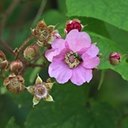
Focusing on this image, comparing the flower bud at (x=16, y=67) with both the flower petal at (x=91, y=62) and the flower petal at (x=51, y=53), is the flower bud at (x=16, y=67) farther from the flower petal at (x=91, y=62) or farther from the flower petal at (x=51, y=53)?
the flower petal at (x=91, y=62)

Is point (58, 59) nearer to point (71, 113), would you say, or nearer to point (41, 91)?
point (41, 91)

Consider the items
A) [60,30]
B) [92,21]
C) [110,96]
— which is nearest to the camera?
[60,30]

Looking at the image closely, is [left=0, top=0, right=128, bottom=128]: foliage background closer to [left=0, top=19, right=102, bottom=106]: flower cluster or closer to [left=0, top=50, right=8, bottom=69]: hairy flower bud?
[left=0, top=19, right=102, bottom=106]: flower cluster

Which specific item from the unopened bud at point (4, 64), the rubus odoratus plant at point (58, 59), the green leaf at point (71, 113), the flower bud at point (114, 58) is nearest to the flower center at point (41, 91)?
the rubus odoratus plant at point (58, 59)

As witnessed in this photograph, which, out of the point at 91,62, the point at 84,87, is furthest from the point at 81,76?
the point at 84,87

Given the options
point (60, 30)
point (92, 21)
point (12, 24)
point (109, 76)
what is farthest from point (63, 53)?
point (12, 24)

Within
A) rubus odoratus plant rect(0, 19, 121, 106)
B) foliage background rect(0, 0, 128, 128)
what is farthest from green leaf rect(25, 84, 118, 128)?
rubus odoratus plant rect(0, 19, 121, 106)

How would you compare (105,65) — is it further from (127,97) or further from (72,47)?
(127,97)
